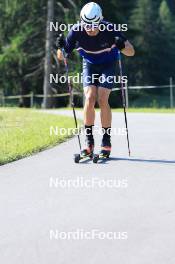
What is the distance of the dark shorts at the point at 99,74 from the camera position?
862 centimetres

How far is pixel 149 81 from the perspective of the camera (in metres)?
83.4

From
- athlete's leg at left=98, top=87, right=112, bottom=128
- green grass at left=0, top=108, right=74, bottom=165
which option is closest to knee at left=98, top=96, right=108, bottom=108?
athlete's leg at left=98, top=87, right=112, bottom=128

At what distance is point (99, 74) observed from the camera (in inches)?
341

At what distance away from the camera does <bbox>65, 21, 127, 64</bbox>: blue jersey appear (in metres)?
8.46

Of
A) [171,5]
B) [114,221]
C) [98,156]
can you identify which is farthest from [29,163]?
[171,5]

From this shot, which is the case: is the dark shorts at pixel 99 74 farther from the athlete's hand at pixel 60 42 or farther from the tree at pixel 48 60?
the tree at pixel 48 60

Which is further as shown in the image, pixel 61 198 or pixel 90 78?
pixel 90 78

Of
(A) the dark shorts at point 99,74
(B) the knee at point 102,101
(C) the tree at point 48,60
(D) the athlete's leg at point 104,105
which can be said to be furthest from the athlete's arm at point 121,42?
(C) the tree at point 48,60

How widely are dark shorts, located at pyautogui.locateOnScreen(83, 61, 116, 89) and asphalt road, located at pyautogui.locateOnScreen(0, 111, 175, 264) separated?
102 centimetres

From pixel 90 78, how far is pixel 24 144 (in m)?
2.30

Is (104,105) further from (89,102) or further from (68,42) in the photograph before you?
(68,42)

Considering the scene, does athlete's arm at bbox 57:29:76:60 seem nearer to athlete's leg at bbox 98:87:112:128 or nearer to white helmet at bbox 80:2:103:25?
white helmet at bbox 80:2:103:25

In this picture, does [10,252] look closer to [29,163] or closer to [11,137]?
[29,163]

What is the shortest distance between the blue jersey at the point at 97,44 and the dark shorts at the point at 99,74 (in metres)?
0.07
